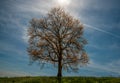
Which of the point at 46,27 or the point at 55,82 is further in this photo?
the point at 46,27

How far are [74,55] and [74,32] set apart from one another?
14.2ft

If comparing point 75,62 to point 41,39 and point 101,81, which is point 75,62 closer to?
point 41,39

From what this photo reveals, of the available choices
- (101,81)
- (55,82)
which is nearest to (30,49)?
(55,82)

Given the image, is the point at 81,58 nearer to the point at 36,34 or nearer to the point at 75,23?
the point at 75,23

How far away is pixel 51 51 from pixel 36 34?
4.59m

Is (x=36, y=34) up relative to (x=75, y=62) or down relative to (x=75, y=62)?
up

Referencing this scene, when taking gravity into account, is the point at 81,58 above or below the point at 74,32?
below

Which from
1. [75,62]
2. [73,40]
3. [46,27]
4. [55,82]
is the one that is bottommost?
[55,82]

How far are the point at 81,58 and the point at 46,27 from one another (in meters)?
8.92

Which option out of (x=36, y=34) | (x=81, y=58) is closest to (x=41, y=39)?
(x=36, y=34)

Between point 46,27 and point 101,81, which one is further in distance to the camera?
point 46,27

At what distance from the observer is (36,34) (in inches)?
1623

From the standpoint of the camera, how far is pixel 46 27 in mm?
41250

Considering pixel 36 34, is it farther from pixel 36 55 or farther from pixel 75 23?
pixel 75 23
